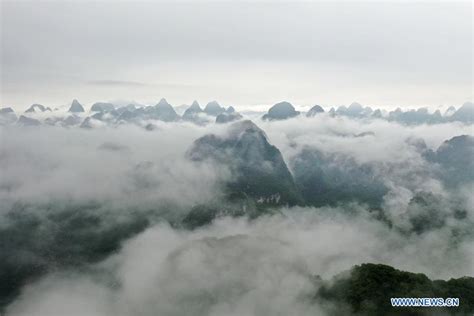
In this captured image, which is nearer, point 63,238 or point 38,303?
point 38,303

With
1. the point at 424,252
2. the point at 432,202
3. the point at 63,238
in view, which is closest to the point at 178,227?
the point at 63,238

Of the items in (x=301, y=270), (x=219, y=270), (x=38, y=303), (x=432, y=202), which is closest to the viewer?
(x=301, y=270)

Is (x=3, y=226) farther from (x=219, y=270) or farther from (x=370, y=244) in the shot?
(x=370, y=244)

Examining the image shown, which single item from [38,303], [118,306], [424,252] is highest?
[424,252]

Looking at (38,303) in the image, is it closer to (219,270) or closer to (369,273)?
(219,270)

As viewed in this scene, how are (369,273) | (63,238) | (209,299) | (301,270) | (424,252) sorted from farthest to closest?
(63,238), (424,252), (301,270), (209,299), (369,273)

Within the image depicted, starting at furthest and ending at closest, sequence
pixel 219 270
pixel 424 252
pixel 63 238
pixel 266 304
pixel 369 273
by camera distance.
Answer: pixel 63 238
pixel 424 252
pixel 219 270
pixel 266 304
pixel 369 273

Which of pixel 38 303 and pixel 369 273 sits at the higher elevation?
A: pixel 369 273

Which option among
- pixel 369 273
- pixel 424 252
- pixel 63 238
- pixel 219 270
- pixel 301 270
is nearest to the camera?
pixel 369 273

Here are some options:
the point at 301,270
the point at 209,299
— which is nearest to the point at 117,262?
the point at 209,299
